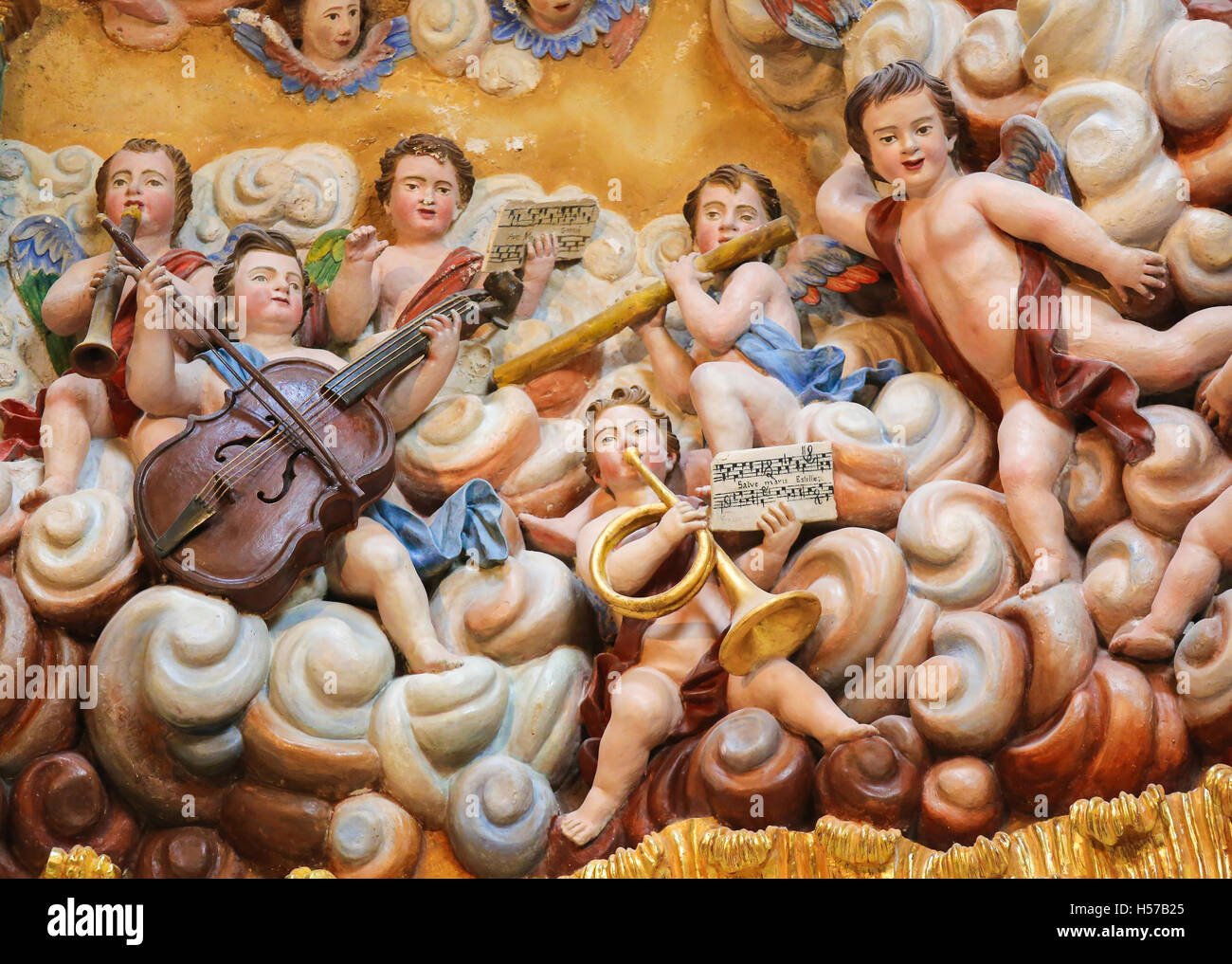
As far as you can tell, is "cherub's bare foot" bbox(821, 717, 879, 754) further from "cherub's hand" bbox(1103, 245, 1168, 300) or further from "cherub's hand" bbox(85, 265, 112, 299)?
"cherub's hand" bbox(85, 265, 112, 299)

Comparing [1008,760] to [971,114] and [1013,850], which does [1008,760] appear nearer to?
[1013,850]

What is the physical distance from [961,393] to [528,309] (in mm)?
1181

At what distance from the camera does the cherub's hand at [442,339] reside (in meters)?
4.81

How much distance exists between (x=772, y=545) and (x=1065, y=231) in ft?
3.31

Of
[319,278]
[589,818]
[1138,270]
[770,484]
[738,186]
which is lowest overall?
[589,818]

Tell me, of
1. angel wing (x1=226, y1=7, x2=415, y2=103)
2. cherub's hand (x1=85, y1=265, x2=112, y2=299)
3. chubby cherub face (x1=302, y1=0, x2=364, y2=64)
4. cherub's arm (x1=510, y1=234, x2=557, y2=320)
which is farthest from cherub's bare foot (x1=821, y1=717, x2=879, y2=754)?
chubby cherub face (x1=302, y1=0, x2=364, y2=64)

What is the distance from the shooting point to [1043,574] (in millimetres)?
4242

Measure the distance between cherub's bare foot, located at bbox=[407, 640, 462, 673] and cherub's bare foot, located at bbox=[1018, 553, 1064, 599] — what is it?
4.18 ft

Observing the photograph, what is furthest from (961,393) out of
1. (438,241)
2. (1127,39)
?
(438,241)

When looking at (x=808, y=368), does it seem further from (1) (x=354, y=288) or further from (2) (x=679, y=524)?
(1) (x=354, y=288)

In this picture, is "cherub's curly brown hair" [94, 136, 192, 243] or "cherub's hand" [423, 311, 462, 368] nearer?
"cherub's hand" [423, 311, 462, 368]

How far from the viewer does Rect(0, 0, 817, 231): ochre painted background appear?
5418 mm

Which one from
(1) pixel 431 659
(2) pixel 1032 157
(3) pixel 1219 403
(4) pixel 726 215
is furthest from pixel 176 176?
(3) pixel 1219 403

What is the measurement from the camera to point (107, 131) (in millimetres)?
5461
